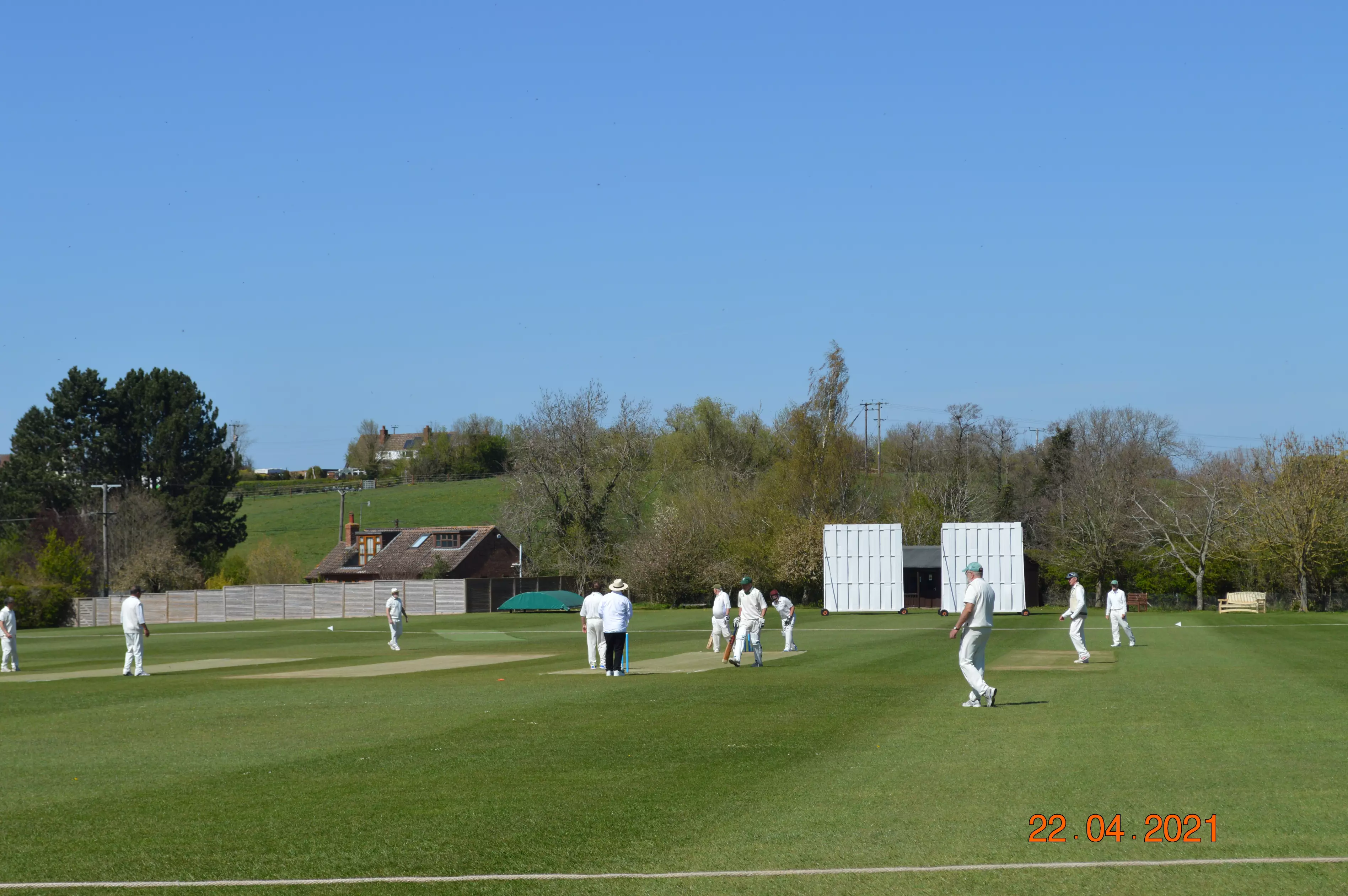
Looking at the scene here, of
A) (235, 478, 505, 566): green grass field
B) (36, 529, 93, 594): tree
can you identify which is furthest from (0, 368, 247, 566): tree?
(235, 478, 505, 566): green grass field

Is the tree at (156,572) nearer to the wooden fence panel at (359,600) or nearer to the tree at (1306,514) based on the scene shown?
the wooden fence panel at (359,600)

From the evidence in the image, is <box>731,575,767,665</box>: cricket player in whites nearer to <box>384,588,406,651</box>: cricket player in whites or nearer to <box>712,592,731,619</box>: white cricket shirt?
<box>712,592,731,619</box>: white cricket shirt

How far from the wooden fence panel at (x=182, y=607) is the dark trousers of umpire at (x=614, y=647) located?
5528cm

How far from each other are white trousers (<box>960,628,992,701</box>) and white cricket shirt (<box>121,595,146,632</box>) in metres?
16.9

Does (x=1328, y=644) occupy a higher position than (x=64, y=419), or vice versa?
(x=64, y=419)

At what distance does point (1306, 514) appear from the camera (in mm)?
65375

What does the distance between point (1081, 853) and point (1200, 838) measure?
992mm


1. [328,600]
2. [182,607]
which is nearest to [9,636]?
[328,600]

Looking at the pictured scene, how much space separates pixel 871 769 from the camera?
11867mm

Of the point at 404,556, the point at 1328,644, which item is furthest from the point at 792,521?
the point at 1328,644

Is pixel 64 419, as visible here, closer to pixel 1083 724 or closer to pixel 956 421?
pixel 956 421

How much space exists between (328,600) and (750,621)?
1926 inches

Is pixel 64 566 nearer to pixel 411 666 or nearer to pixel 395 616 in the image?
pixel 395 616

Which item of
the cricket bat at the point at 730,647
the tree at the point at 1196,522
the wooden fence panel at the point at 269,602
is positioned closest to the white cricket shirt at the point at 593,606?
the cricket bat at the point at 730,647
